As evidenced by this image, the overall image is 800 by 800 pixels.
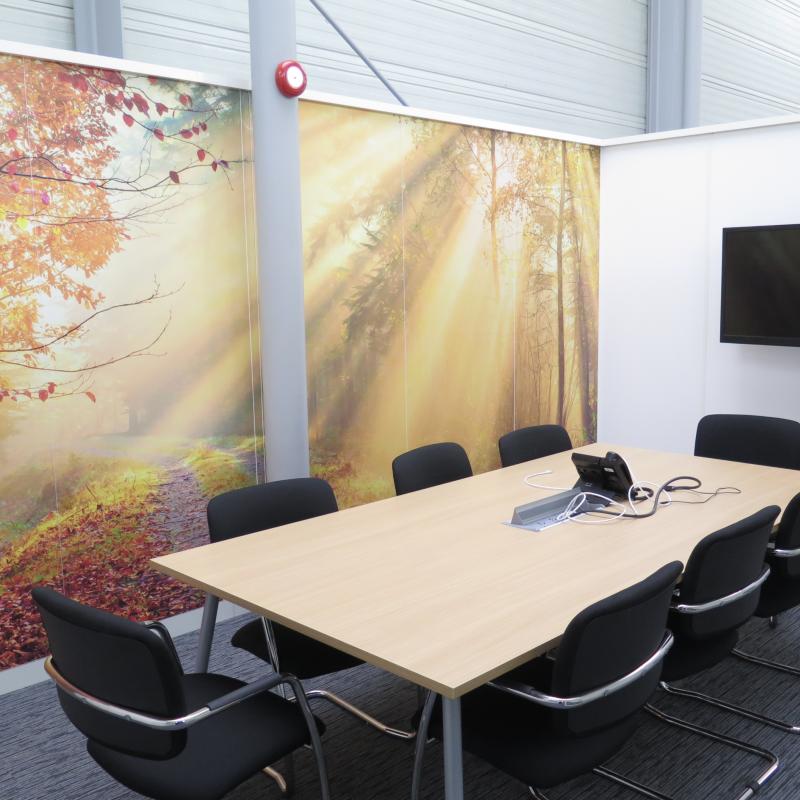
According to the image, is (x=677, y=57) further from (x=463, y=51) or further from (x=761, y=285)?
(x=761, y=285)

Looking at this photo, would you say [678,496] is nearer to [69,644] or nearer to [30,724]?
[69,644]

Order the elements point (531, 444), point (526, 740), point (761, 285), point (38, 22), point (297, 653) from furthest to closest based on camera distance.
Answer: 1. point (761, 285)
2. point (38, 22)
3. point (531, 444)
4. point (297, 653)
5. point (526, 740)

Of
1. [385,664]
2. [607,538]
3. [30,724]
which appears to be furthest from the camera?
[30,724]

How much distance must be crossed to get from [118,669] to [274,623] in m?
1.05

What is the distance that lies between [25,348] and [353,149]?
211cm

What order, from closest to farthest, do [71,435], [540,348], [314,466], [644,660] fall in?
[644,660] < [71,435] < [314,466] < [540,348]

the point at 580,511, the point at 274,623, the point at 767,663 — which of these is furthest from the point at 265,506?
the point at 767,663

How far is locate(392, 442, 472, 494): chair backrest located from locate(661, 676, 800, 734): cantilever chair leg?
125 cm

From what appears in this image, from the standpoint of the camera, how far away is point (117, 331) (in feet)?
12.6

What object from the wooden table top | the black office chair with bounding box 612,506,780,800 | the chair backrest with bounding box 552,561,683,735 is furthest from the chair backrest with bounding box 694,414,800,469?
the chair backrest with bounding box 552,561,683,735

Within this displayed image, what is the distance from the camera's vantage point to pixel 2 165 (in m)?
3.42

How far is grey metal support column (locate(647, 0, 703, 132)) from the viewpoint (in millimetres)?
7980

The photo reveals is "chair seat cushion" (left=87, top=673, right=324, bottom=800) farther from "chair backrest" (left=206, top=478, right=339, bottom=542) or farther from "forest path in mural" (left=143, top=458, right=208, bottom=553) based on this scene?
"forest path in mural" (left=143, top=458, right=208, bottom=553)

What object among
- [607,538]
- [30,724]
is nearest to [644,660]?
[607,538]
